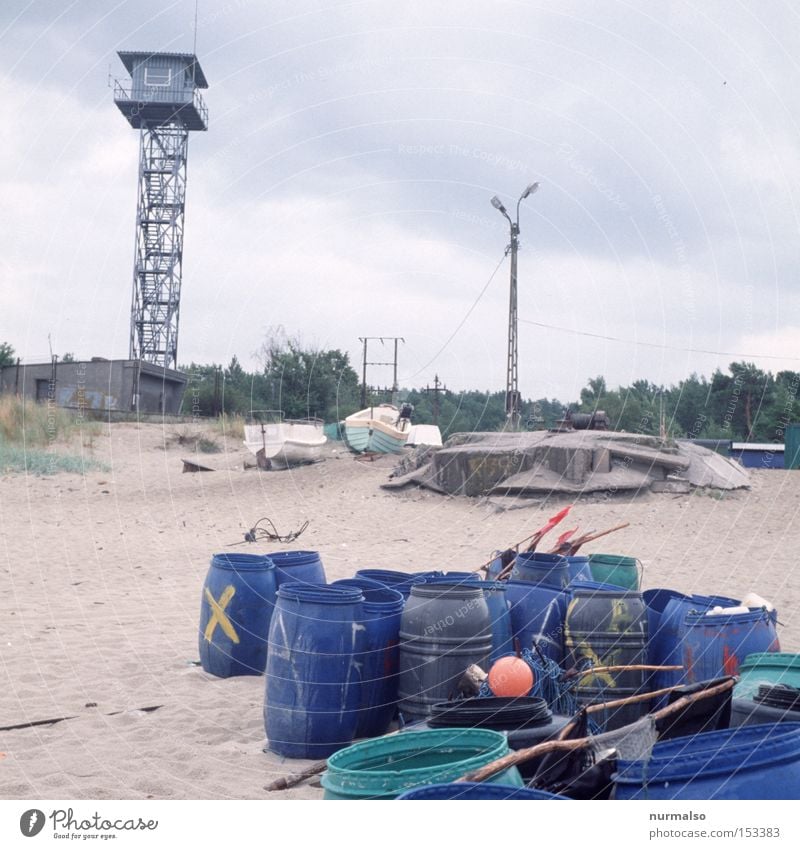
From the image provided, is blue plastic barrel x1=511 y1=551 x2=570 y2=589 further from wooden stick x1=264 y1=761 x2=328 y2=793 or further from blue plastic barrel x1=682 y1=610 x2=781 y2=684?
wooden stick x1=264 y1=761 x2=328 y2=793

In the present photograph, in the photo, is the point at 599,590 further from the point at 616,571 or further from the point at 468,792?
the point at 468,792

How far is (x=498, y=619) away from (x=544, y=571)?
775mm

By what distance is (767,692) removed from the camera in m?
3.22

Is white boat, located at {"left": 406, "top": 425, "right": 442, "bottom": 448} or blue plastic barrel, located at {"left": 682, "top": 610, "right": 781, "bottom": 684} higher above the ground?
white boat, located at {"left": 406, "top": 425, "right": 442, "bottom": 448}

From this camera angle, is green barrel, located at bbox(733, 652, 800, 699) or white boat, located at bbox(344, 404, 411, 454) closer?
green barrel, located at bbox(733, 652, 800, 699)

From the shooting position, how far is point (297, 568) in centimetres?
546

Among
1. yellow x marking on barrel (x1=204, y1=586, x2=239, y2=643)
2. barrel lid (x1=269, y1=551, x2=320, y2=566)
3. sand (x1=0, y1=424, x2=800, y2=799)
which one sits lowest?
sand (x1=0, y1=424, x2=800, y2=799)

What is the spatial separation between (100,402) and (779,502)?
22.9 m

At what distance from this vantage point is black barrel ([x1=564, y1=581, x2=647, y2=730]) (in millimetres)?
4047

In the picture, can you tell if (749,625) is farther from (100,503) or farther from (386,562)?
(100,503)

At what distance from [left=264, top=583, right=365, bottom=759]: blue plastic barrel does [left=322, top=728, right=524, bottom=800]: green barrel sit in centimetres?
111

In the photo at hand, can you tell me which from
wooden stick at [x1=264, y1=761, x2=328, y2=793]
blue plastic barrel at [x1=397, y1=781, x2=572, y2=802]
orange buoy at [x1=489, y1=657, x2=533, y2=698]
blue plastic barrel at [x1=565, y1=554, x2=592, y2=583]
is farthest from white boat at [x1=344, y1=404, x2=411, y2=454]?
blue plastic barrel at [x1=397, y1=781, x2=572, y2=802]

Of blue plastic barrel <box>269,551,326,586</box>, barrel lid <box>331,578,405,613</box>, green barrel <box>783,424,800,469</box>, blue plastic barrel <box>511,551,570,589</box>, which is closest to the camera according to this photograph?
barrel lid <box>331,578,405,613</box>

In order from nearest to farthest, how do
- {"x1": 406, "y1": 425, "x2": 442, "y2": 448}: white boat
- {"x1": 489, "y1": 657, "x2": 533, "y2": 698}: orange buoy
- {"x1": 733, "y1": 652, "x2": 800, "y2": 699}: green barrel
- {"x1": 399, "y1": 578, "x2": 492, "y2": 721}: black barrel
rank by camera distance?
{"x1": 733, "y1": 652, "x2": 800, "y2": 699}: green barrel
{"x1": 489, "y1": 657, "x2": 533, "y2": 698}: orange buoy
{"x1": 399, "y1": 578, "x2": 492, "y2": 721}: black barrel
{"x1": 406, "y1": 425, "x2": 442, "y2": 448}: white boat
